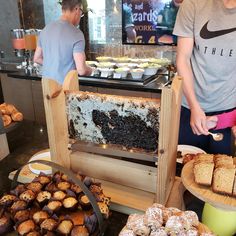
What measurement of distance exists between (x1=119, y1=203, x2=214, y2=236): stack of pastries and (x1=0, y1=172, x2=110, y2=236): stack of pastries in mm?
125

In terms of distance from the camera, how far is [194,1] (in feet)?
4.00

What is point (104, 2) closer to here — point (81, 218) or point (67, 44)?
point (67, 44)

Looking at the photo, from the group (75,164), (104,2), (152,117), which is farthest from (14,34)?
(152,117)

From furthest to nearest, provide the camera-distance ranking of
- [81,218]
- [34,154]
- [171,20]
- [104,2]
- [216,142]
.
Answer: [104,2] < [171,20] < [216,142] < [34,154] < [81,218]

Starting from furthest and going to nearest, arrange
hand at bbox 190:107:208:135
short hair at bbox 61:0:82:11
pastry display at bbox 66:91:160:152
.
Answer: short hair at bbox 61:0:82:11 → hand at bbox 190:107:208:135 → pastry display at bbox 66:91:160:152

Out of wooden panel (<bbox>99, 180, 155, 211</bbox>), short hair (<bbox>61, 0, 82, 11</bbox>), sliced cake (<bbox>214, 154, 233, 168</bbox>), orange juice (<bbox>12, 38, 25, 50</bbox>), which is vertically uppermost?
short hair (<bbox>61, 0, 82, 11</bbox>)

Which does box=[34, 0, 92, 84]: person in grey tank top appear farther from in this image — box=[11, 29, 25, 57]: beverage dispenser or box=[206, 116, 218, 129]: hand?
box=[206, 116, 218, 129]: hand

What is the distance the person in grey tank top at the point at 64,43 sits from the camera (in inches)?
80.7

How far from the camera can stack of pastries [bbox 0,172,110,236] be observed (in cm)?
63

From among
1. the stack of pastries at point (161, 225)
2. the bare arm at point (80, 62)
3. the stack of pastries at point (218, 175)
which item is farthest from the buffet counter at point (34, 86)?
the stack of pastries at point (161, 225)

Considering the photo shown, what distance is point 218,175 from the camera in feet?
2.28

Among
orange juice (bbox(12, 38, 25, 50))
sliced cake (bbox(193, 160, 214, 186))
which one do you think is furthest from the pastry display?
orange juice (bbox(12, 38, 25, 50))

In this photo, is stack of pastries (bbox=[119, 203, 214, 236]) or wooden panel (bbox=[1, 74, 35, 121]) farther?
wooden panel (bbox=[1, 74, 35, 121])

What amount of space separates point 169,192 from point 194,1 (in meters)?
0.88
